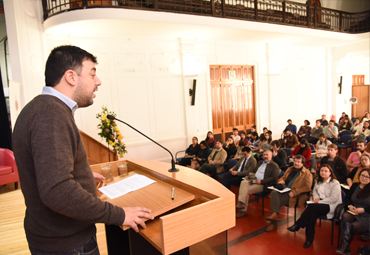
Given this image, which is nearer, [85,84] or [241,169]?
[85,84]

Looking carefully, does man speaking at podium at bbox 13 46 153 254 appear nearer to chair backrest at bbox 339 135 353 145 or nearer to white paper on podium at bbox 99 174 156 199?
white paper on podium at bbox 99 174 156 199

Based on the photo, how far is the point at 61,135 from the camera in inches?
39.0

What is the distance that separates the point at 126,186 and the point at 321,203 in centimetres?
288

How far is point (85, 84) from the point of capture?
117 cm

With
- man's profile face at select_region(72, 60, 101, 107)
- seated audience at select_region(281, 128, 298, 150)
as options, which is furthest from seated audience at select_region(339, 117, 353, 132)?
man's profile face at select_region(72, 60, 101, 107)

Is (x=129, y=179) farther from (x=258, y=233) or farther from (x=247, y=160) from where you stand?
(x=247, y=160)

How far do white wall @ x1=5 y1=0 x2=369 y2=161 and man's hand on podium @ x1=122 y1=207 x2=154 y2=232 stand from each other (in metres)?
5.54

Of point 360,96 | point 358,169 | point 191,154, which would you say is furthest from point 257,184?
point 360,96

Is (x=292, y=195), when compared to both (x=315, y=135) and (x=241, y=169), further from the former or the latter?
(x=315, y=135)

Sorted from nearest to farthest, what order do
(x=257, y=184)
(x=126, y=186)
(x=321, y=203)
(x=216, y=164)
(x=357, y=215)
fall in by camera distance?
1. (x=126, y=186)
2. (x=357, y=215)
3. (x=321, y=203)
4. (x=257, y=184)
5. (x=216, y=164)

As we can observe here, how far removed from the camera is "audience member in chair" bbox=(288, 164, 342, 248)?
11.4 ft

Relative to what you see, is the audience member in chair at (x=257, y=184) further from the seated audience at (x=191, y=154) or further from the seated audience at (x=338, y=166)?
the seated audience at (x=191, y=154)

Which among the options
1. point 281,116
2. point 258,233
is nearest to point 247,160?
point 258,233

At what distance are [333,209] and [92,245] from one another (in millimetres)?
3335
